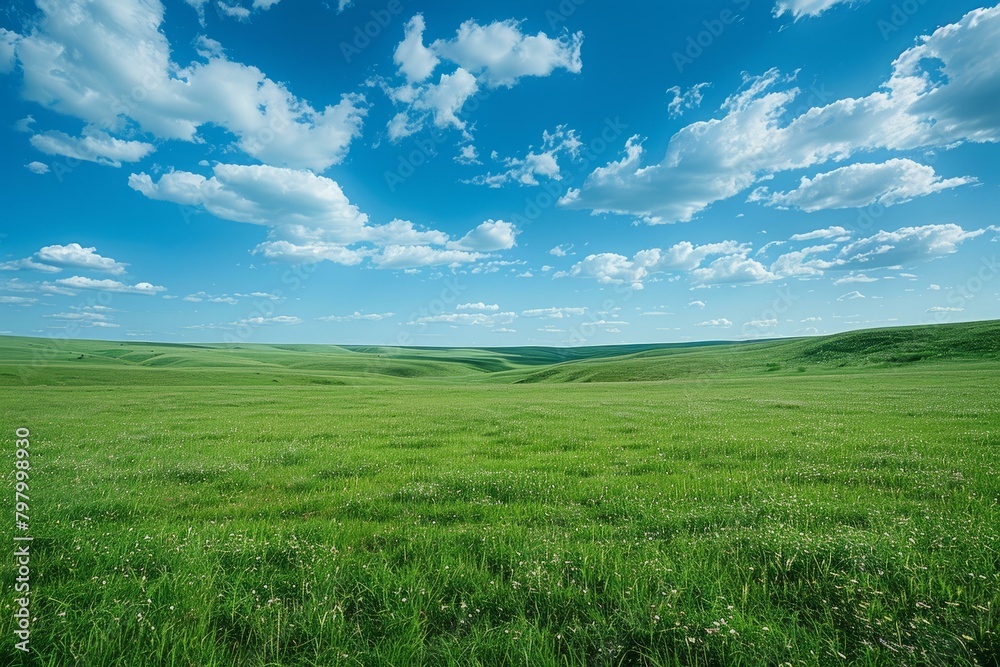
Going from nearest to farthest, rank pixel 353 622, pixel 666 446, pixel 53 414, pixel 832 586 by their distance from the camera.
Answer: pixel 353 622 < pixel 832 586 < pixel 666 446 < pixel 53 414

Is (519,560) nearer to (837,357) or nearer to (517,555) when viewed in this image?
(517,555)

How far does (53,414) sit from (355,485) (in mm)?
29220

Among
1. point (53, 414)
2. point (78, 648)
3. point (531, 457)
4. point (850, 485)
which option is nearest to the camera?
point (78, 648)

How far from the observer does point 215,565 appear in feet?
18.7

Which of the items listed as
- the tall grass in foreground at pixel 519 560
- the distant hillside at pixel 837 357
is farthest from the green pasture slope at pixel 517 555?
the distant hillside at pixel 837 357

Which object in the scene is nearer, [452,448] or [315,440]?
[452,448]

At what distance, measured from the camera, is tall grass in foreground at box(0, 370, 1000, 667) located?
167 inches

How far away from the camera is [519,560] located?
588 cm

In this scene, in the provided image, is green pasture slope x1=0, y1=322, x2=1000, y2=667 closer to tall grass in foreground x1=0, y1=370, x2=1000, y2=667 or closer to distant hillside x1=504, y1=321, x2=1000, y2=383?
tall grass in foreground x1=0, y1=370, x2=1000, y2=667

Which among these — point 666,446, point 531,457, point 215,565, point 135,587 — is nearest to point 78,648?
point 135,587

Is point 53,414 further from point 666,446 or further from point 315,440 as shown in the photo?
point 666,446
